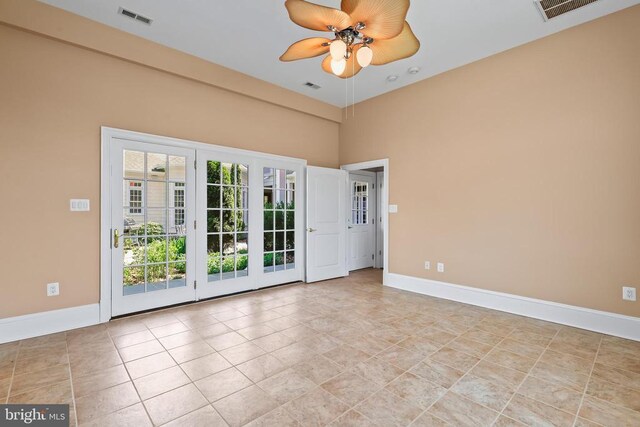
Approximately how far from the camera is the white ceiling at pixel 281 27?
117 inches

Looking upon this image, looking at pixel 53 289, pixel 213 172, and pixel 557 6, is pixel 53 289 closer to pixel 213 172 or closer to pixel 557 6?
pixel 213 172

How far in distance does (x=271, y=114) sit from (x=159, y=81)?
170 cm

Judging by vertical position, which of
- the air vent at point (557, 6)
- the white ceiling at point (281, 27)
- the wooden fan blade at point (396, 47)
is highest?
the white ceiling at point (281, 27)

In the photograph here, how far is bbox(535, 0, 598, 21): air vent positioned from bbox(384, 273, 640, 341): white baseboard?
10.1 ft

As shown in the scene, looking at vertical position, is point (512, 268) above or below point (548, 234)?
below

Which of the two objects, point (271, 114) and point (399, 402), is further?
point (271, 114)

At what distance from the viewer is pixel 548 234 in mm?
3451

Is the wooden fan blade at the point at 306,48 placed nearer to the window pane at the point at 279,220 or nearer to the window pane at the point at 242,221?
the window pane at the point at 242,221

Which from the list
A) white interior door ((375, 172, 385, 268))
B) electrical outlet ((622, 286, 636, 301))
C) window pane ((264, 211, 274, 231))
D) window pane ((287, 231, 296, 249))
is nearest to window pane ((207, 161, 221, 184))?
window pane ((264, 211, 274, 231))

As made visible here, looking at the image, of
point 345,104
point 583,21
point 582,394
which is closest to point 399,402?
point 582,394

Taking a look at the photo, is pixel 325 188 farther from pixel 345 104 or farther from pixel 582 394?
pixel 582 394

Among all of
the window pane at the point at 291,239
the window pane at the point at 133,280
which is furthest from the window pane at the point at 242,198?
the window pane at the point at 133,280

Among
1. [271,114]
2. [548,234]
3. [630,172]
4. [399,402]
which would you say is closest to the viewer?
[399,402]

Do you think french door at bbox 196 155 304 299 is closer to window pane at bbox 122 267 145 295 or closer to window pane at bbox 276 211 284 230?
window pane at bbox 276 211 284 230
